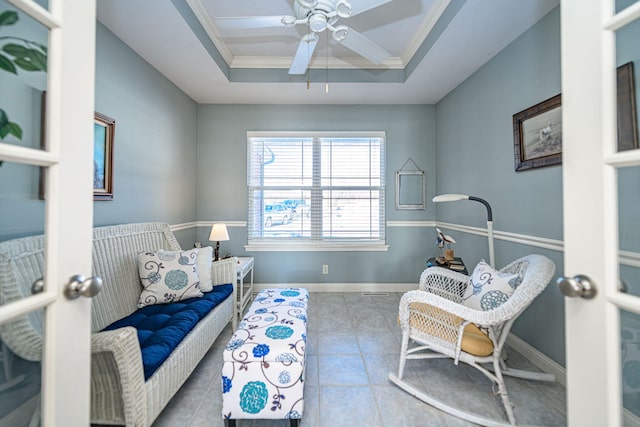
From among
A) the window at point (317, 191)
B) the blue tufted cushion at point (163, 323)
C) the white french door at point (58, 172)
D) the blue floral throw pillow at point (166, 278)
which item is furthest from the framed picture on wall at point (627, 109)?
the window at point (317, 191)

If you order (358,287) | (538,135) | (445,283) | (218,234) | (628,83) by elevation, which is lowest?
(358,287)

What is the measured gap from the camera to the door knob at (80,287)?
638 mm

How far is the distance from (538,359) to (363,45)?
2734 mm

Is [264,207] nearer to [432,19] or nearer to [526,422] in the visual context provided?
[432,19]

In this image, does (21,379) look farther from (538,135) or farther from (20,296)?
(538,135)

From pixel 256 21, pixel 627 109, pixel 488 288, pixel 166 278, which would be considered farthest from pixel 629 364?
pixel 166 278

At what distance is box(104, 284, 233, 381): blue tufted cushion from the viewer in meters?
1.35

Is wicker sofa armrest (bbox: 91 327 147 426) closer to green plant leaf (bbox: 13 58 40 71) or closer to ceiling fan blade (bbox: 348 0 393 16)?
green plant leaf (bbox: 13 58 40 71)

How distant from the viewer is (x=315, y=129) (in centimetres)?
345

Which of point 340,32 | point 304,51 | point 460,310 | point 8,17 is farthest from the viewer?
point 304,51

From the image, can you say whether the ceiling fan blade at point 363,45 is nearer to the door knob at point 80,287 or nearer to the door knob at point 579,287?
the door knob at point 579,287

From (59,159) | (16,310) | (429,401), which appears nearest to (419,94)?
(429,401)

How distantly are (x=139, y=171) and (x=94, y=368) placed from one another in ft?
5.58

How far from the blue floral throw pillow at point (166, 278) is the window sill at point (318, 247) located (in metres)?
1.36
